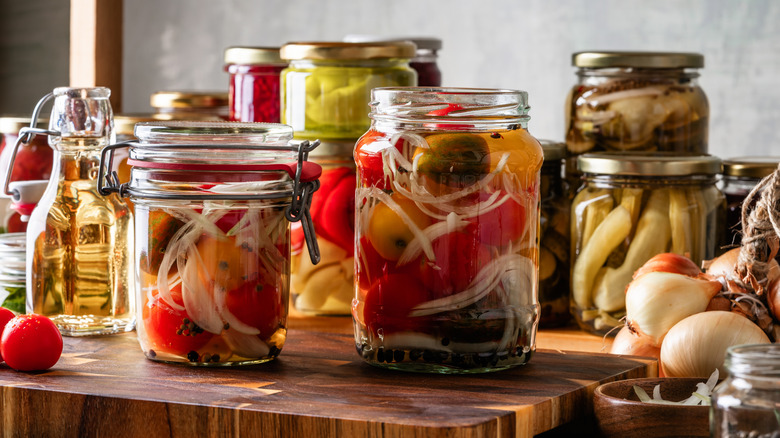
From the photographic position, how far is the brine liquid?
3.49ft

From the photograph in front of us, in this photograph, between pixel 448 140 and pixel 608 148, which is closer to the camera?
pixel 448 140

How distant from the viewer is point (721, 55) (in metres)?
1.66

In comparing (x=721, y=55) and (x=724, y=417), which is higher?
(x=721, y=55)

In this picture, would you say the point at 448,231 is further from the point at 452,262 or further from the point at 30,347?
the point at 30,347

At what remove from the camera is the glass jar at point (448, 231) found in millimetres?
850

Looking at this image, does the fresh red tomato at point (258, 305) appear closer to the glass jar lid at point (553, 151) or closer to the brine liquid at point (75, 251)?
the brine liquid at point (75, 251)

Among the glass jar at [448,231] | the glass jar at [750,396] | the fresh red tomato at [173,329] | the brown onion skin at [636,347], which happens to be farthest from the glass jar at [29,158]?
the glass jar at [750,396]

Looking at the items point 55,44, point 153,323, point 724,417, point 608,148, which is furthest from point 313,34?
point 724,417

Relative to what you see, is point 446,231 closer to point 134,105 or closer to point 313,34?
point 313,34

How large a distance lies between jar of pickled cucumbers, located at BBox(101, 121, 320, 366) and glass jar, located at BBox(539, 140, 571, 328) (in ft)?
1.22

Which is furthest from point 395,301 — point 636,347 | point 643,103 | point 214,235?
point 643,103

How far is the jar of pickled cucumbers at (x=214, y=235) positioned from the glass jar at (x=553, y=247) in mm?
373

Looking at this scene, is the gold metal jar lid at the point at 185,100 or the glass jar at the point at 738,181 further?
the gold metal jar lid at the point at 185,100

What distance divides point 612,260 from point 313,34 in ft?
3.59
